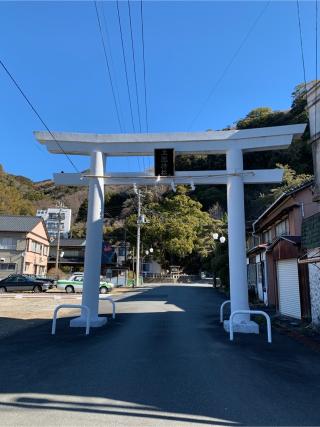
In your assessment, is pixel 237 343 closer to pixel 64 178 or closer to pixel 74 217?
pixel 64 178

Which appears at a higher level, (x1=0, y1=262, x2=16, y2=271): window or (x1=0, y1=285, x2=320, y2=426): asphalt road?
(x1=0, y1=262, x2=16, y2=271): window

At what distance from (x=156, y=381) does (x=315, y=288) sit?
8494 millimetres

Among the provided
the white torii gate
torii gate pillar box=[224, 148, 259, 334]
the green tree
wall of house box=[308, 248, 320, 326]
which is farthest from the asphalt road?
the green tree

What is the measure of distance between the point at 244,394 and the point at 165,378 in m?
1.22

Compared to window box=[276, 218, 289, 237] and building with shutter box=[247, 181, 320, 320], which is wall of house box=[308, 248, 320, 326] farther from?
window box=[276, 218, 289, 237]

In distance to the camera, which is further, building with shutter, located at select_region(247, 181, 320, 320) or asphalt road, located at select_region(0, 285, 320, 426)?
building with shutter, located at select_region(247, 181, 320, 320)

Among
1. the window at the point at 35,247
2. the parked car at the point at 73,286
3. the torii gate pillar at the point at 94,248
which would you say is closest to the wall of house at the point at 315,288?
the torii gate pillar at the point at 94,248

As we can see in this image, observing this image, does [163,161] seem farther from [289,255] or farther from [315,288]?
[289,255]

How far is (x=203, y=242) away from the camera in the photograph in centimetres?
5878

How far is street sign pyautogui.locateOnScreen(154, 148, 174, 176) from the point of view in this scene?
39.1 ft

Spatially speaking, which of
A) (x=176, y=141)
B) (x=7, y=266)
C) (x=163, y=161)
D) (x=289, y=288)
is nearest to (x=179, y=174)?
(x=163, y=161)

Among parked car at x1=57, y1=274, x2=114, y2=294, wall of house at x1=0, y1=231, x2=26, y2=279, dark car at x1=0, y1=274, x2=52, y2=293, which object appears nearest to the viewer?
parked car at x1=57, y1=274, x2=114, y2=294

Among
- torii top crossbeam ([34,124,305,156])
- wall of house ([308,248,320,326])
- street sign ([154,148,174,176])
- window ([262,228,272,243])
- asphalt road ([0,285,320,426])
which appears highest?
torii top crossbeam ([34,124,305,156])

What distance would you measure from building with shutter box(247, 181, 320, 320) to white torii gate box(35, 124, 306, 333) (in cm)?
245
